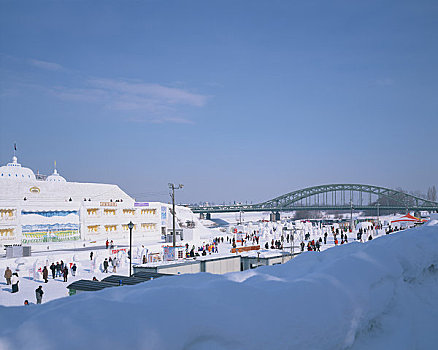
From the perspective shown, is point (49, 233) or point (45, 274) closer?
point (45, 274)

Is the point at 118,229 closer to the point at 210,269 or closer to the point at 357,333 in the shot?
the point at 210,269

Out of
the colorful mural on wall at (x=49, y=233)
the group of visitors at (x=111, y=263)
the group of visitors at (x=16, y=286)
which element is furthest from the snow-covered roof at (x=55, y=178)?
the group of visitors at (x=16, y=286)

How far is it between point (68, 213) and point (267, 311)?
123 feet

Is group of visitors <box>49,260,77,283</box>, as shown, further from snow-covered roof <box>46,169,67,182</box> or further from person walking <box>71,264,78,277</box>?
snow-covered roof <box>46,169,67,182</box>

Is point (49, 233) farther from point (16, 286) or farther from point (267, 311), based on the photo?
point (267, 311)

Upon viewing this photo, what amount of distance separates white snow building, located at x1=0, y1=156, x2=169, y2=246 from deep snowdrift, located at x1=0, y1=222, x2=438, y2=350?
34629 millimetres


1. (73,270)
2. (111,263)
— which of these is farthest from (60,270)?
(111,263)

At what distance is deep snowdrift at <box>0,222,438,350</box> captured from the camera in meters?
2.94

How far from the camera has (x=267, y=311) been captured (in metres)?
3.52

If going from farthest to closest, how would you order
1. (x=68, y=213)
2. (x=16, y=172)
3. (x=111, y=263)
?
1. (x=16, y=172)
2. (x=68, y=213)
3. (x=111, y=263)

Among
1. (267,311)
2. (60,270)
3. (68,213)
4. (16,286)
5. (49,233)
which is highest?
(267,311)

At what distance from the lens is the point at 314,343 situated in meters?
3.58

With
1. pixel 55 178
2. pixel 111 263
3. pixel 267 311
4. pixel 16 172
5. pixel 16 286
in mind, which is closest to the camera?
pixel 267 311

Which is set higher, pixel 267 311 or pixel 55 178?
pixel 55 178
